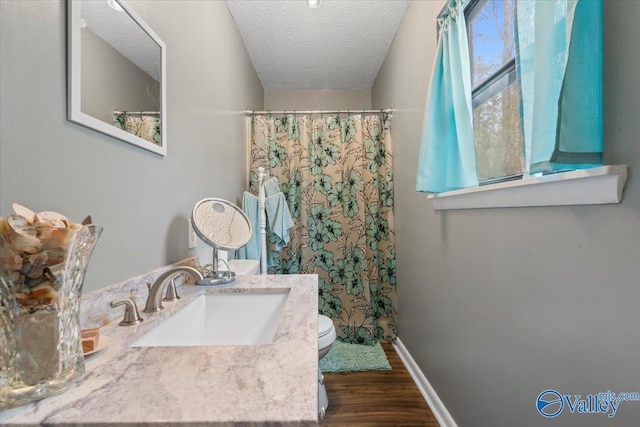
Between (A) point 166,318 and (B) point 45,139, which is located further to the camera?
(A) point 166,318

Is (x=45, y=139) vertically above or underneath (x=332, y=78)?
underneath

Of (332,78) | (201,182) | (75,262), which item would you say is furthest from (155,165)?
(332,78)

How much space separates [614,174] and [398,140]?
166 centimetres

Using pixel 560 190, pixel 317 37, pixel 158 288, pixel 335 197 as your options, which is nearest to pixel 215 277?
pixel 158 288

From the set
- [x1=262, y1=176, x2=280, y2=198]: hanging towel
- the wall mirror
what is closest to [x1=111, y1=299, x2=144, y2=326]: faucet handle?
the wall mirror

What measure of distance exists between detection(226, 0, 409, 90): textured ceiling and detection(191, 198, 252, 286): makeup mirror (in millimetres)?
1495

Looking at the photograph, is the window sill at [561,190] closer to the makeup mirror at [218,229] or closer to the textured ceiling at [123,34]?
the makeup mirror at [218,229]

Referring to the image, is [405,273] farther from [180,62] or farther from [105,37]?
[105,37]

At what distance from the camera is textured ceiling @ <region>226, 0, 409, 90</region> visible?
77.8 inches

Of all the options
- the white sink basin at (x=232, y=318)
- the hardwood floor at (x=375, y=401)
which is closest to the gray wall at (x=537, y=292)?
the hardwood floor at (x=375, y=401)

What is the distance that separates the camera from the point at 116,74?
2.79 ft

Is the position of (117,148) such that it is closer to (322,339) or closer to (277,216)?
(322,339)

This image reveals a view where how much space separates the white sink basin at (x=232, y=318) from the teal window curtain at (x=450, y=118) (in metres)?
0.83

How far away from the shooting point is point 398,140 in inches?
85.9
